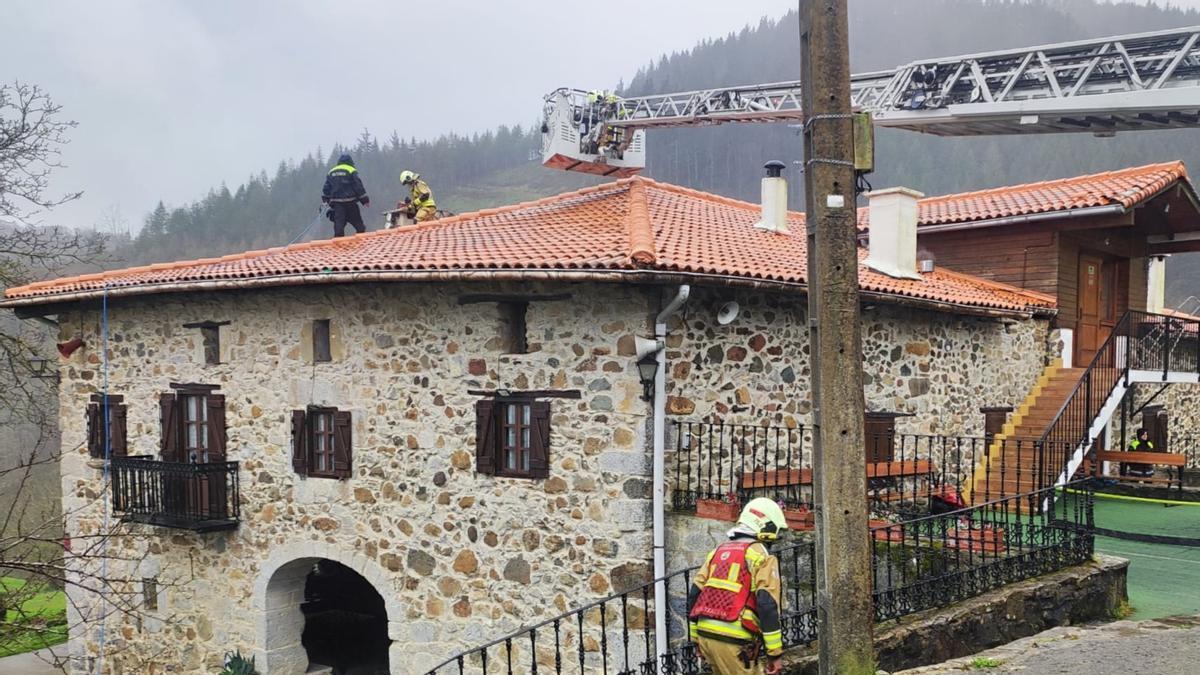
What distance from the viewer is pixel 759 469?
10008 mm

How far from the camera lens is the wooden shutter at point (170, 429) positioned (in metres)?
12.4

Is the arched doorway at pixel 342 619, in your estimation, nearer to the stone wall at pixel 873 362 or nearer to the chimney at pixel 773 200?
the stone wall at pixel 873 362

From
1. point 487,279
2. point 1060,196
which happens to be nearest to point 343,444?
point 487,279

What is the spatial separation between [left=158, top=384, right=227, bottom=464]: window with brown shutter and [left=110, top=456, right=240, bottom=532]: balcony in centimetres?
31

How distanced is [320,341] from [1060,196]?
37.6 ft

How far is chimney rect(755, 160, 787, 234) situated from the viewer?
1300 centimetres

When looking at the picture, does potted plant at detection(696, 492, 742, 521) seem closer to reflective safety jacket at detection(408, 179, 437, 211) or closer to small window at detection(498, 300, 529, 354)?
small window at detection(498, 300, 529, 354)

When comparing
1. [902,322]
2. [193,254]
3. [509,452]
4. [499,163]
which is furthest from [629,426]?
[499,163]

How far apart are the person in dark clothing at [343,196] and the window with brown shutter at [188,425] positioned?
3842 millimetres

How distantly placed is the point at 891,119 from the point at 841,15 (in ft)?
28.5

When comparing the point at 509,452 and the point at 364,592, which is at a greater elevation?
the point at 509,452

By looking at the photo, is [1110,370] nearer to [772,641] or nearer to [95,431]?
[772,641]

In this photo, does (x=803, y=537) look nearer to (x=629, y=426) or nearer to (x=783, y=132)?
(x=629, y=426)

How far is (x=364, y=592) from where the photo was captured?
15.3m
